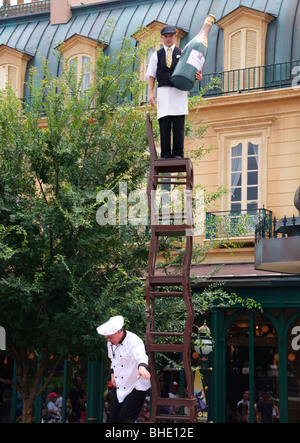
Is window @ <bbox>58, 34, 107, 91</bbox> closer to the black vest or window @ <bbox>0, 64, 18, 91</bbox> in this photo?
window @ <bbox>0, 64, 18, 91</bbox>

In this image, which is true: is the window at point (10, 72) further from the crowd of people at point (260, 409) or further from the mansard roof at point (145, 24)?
the crowd of people at point (260, 409)

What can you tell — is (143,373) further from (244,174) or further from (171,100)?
(244,174)

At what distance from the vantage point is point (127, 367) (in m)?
7.58

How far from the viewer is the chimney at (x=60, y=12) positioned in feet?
68.7

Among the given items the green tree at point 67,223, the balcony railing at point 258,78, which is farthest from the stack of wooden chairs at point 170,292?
the balcony railing at point 258,78

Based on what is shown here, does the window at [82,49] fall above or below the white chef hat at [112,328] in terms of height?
above

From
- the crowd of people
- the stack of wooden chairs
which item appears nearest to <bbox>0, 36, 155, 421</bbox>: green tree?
the stack of wooden chairs

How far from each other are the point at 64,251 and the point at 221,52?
28.5 feet

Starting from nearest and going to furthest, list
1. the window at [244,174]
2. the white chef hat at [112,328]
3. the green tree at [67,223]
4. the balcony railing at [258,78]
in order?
1. the white chef hat at [112,328]
2. the green tree at [67,223]
3. the balcony railing at [258,78]
4. the window at [244,174]

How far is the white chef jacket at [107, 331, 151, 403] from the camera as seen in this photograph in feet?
24.7

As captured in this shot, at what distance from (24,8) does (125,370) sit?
58.6 feet

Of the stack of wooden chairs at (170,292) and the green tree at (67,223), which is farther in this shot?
the green tree at (67,223)

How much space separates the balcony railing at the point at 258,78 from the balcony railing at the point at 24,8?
6.93 metres

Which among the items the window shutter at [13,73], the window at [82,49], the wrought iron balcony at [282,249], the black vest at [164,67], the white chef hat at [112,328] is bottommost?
the white chef hat at [112,328]
